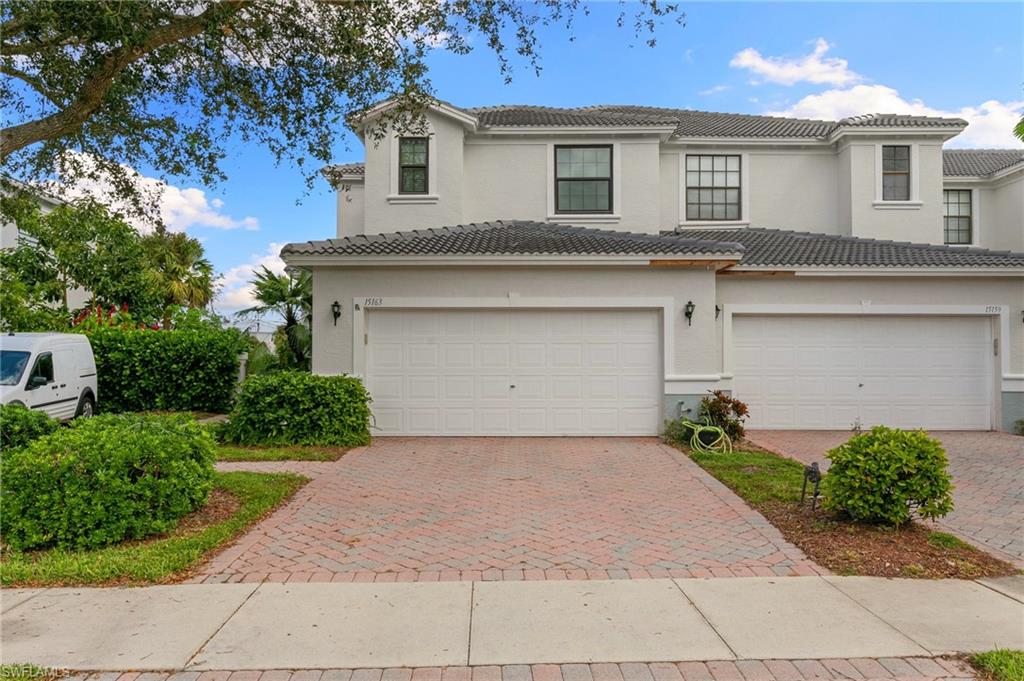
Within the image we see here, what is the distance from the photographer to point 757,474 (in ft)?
27.3

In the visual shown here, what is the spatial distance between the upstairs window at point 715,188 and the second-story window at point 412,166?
6847mm

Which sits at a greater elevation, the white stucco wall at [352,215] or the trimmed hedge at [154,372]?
the white stucco wall at [352,215]

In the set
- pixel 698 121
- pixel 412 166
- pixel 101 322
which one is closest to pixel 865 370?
pixel 698 121

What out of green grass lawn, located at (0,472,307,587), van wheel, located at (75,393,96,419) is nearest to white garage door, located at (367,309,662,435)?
green grass lawn, located at (0,472,307,587)

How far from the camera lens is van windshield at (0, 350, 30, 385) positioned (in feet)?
36.9

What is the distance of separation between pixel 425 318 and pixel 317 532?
602 centimetres

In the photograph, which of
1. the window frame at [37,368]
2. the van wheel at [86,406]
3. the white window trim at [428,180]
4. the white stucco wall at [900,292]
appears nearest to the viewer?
the window frame at [37,368]

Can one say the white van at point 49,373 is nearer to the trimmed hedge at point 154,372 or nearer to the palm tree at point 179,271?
the trimmed hedge at point 154,372

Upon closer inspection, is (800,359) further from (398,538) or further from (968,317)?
(398,538)

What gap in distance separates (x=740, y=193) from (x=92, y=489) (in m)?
15.1

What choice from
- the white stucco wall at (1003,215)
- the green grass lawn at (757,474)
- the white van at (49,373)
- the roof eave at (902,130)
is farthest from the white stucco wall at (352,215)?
the white stucco wall at (1003,215)

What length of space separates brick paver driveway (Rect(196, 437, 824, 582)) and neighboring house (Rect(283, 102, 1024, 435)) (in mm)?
2351

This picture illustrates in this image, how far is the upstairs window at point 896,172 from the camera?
15359mm

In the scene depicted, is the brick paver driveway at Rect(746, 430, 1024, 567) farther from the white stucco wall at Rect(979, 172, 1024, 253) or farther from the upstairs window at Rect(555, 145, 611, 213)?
the white stucco wall at Rect(979, 172, 1024, 253)
